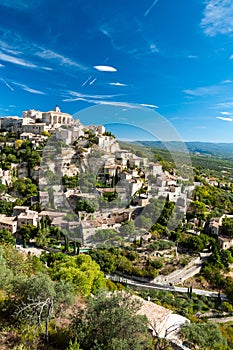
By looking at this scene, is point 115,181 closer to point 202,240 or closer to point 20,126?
point 202,240

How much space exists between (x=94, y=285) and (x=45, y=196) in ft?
23.9

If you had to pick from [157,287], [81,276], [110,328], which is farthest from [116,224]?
[110,328]

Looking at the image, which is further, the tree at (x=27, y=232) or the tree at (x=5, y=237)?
the tree at (x=27, y=232)

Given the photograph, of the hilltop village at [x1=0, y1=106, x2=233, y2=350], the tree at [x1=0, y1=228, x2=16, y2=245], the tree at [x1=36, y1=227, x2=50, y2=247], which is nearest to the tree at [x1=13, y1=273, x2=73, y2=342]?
the hilltop village at [x1=0, y1=106, x2=233, y2=350]

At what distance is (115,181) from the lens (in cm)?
1377

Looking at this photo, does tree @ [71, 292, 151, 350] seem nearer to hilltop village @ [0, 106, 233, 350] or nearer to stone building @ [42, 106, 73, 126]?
hilltop village @ [0, 106, 233, 350]

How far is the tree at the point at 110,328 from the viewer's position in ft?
9.04

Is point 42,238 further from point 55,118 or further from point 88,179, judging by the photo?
point 55,118

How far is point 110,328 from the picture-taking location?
9.48 ft

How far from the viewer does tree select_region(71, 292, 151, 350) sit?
2.75 meters

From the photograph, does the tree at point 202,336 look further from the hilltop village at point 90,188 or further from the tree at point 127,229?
the tree at point 127,229

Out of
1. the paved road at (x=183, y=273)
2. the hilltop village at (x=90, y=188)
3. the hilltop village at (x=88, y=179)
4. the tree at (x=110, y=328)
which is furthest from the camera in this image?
the hilltop village at (x=88, y=179)

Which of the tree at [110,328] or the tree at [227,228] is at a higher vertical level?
the tree at [110,328]

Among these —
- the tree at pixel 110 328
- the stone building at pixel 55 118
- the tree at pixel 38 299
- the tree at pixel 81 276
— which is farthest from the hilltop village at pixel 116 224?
the stone building at pixel 55 118
